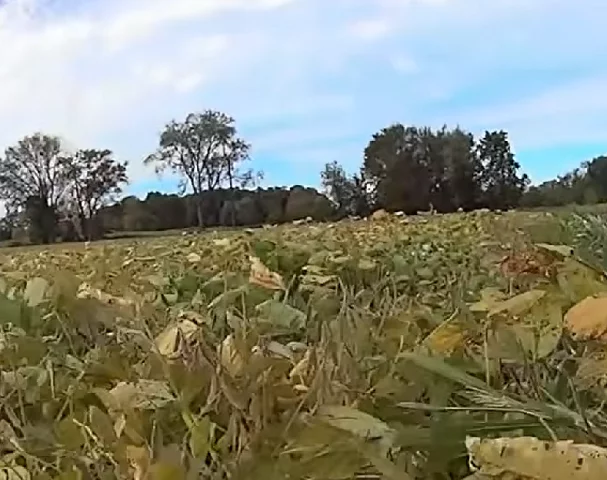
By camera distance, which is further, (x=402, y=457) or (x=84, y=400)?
(x=84, y=400)

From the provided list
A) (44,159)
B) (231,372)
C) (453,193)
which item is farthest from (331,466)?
(44,159)

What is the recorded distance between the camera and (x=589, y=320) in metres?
0.46

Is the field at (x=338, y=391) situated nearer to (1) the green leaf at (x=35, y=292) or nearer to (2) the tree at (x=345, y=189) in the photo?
(1) the green leaf at (x=35, y=292)

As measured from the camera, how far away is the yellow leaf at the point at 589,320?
46cm

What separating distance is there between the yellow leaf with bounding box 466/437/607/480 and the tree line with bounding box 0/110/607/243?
29.8ft

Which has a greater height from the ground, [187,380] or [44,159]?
[44,159]

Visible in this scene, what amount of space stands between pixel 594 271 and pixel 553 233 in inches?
25.9

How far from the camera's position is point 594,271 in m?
0.59

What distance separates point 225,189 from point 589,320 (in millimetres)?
23408

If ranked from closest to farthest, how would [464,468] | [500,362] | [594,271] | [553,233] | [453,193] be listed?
1. [464,468]
2. [500,362]
3. [594,271]
4. [553,233]
5. [453,193]

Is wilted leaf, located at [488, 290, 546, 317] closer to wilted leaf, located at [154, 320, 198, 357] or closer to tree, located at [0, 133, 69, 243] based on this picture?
wilted leaf, located at [154, 320, 198, 357]

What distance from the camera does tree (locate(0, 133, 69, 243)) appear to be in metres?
22.7

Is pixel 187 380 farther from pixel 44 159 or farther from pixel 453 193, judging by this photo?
pixel 44 159

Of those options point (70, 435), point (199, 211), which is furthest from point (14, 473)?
point (199, 211)
